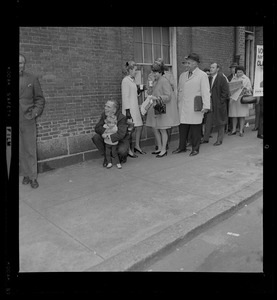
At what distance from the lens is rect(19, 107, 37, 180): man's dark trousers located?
437 centimetres

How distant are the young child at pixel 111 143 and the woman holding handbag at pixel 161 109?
105cm

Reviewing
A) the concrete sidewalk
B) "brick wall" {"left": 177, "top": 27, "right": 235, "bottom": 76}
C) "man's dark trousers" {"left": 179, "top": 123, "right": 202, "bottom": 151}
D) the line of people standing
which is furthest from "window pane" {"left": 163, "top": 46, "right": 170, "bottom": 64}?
the concrete sidewalk

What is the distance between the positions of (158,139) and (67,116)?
6.39 feet

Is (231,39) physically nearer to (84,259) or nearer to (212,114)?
(212,114)

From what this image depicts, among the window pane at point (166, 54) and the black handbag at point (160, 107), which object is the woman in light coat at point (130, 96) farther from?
the window pane at point (166, 54)

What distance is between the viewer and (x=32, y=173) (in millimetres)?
4641

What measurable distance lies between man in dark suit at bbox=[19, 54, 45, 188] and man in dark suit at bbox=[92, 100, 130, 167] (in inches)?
51.2

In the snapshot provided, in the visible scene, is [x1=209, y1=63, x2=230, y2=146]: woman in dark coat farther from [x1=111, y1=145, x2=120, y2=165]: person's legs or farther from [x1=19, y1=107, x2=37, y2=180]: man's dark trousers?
[x1=19, y1=107, x2=37, y2=180]: man's dark trousers

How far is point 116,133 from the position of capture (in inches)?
214

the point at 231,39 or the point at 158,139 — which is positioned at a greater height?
the point at 231,39

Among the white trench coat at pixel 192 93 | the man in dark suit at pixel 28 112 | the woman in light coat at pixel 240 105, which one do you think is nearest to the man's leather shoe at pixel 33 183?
the man in dark suit at pixel 28 112

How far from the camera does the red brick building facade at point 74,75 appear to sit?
5.41 m
